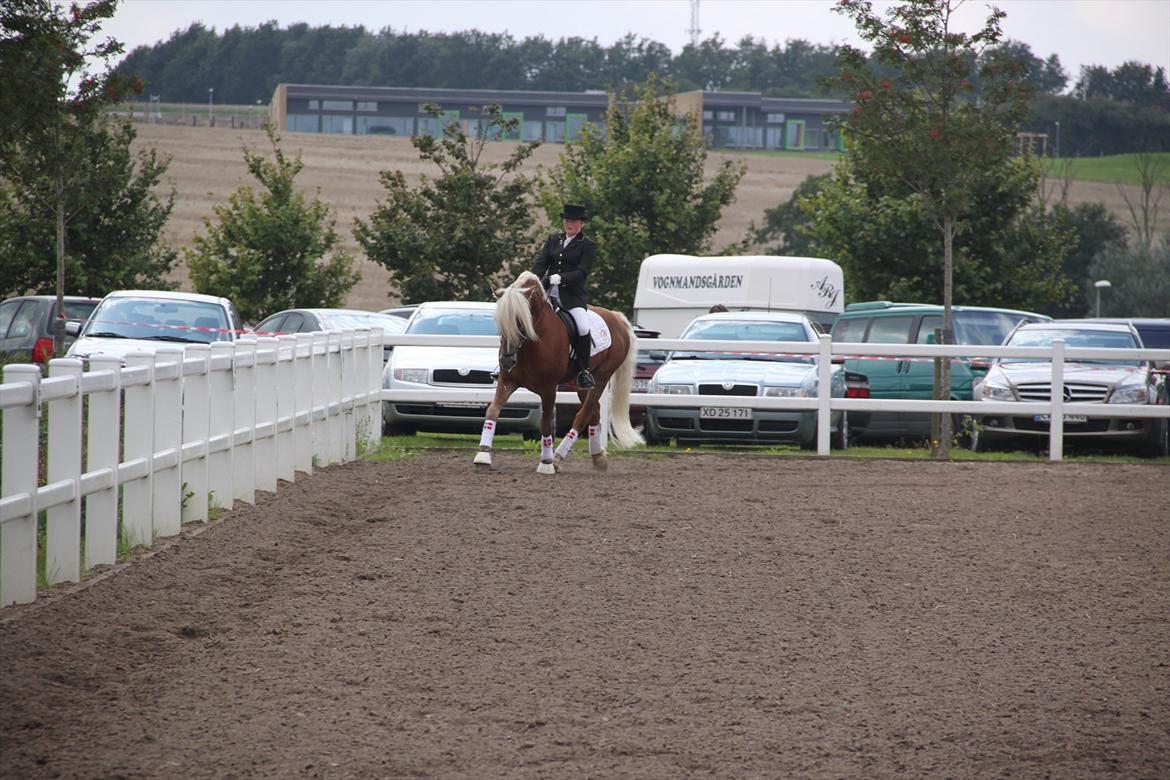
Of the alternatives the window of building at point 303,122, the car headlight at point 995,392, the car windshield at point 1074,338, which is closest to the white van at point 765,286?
the car windshield at point 1074,338

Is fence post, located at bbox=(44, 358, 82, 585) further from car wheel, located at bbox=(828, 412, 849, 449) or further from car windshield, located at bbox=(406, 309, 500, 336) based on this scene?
car wheel, located at bbox=(828, 412, 849, 449)

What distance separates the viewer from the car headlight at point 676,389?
59.8ft

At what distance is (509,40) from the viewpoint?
476 ft

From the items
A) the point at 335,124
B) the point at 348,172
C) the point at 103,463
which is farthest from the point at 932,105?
the point at 335,124

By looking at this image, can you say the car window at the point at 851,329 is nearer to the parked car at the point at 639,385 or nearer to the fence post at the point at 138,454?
the parked car at the point at 639,385

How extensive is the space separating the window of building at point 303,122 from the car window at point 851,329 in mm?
98876

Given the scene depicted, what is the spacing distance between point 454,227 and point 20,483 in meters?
29.3

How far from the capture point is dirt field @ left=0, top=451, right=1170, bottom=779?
17.6 feet

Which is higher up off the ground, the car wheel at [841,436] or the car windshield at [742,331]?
the car windshield at [742,331]

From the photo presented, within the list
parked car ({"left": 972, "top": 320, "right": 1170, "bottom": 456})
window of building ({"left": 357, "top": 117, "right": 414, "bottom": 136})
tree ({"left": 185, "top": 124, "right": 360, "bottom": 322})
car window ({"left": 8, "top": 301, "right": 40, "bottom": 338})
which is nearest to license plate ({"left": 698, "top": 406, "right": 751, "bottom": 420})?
parked car ({"left": 972, "top": 320, "right": 1170, "bottom": 456})

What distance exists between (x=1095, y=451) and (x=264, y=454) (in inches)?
449

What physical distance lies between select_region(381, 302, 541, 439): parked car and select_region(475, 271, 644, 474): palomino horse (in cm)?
211

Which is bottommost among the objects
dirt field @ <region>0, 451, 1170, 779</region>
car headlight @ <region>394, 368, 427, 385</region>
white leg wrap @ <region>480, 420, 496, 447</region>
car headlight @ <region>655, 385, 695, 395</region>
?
dirt field @ <region>0, 451, 1170, 779</region>

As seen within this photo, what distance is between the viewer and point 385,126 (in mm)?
118625
